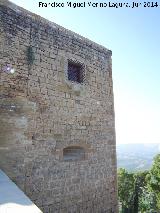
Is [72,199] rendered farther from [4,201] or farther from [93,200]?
[4,201]

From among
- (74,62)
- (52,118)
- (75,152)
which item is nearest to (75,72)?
(74,62)

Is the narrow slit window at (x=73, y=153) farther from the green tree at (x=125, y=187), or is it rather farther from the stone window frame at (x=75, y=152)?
the green tree at (x=125, y=187)

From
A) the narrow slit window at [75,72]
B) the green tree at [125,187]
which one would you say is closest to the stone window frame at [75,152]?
the narrow slit window at [75,72]

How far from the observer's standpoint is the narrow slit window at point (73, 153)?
673 centimetres

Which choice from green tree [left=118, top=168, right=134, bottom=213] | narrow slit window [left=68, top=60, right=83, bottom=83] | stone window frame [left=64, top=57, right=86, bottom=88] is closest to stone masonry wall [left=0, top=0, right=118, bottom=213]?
stone window frame [left=64, top=57, right=86, bottom=88]

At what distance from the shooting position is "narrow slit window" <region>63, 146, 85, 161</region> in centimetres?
673

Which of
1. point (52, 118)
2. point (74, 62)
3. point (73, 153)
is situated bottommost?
point (73, 153)

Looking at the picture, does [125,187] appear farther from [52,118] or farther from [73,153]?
[52,118]

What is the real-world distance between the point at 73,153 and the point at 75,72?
235cm

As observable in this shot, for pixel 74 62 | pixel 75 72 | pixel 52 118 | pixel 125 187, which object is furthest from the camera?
pixel 125 187

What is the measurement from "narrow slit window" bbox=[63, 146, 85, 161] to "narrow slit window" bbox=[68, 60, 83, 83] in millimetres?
1955

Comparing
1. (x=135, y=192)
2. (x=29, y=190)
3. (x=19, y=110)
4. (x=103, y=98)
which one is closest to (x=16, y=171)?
(x=29, y=190)

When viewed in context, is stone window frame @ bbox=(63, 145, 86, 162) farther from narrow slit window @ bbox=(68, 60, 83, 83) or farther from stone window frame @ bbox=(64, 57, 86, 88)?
narrow slit window @ bbox=(68, 60, 83, 83)

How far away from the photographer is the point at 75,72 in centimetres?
742
